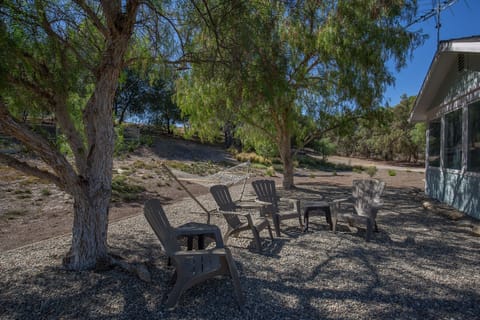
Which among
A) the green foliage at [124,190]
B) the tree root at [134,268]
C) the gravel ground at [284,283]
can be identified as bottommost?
the gravel ground at [284,283]

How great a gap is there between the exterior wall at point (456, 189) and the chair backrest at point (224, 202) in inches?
188

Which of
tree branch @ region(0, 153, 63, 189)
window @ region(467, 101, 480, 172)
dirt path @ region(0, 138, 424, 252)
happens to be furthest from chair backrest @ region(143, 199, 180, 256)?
window @ region(467, 101, 480, 172)

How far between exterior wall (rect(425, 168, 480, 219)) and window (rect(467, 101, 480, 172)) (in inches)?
8.8

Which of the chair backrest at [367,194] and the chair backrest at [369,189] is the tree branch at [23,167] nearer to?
the chair backrest at [367,194]

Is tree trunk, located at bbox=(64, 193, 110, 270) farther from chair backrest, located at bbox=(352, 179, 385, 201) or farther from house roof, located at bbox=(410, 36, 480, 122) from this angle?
house roof, located at bbox=(410, 36, 480, 122)

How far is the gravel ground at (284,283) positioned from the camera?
8.37ft

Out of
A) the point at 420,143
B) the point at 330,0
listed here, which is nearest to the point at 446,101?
the point at 330,0

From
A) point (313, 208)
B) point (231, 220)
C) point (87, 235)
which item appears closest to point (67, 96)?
point (87, 235)

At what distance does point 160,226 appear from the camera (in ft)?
9.92

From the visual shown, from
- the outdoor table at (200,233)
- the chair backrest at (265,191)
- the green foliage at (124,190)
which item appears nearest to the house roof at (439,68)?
the chair backrest at (265,191)

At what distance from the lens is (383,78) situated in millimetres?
8219

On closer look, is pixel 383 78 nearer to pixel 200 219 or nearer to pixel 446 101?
pixel 446 101

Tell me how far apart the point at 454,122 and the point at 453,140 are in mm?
418

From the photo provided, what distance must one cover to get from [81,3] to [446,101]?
7960 millimetres
